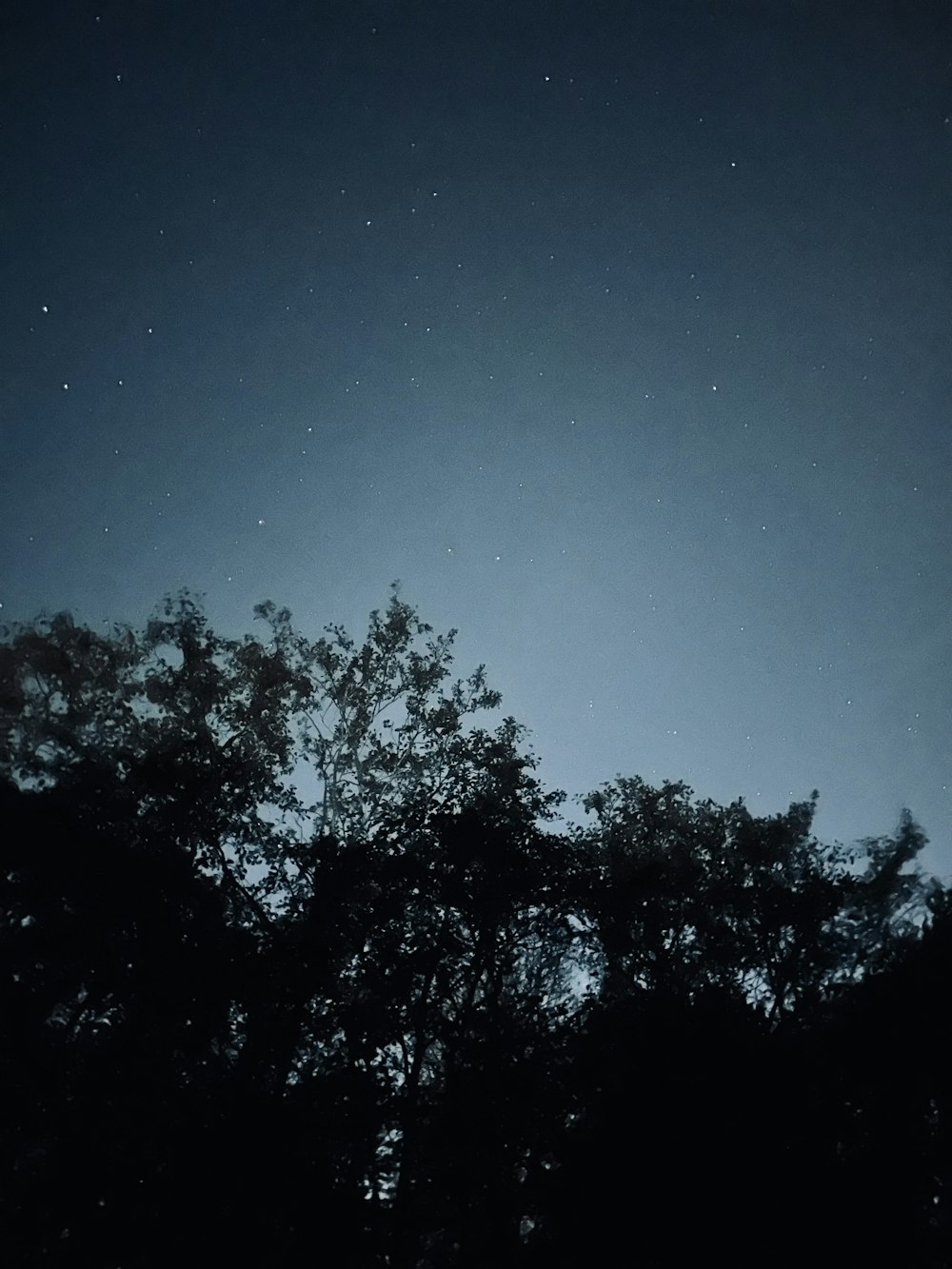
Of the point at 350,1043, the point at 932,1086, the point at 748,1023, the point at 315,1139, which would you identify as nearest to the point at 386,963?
the point at 350,1043

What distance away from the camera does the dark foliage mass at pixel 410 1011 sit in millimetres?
10375

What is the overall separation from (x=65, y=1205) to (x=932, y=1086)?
14884mm

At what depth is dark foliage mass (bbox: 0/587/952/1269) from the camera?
10.4 metres

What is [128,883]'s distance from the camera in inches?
535

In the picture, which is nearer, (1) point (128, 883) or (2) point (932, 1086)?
(2) point (932, 1086)

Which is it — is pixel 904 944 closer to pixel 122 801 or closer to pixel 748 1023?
pixel 748 1023

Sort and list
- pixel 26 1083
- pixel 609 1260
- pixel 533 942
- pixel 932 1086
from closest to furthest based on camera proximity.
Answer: pixel 609 1260 → pixel 932 1086 → pixel 26 1083 → pixel 533 942

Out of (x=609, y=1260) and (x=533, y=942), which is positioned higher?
(x=533, y=942)

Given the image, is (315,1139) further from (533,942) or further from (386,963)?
(533,942)

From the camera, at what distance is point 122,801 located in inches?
576

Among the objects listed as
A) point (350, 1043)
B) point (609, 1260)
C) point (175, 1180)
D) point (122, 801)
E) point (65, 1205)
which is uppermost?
point (122, 801)

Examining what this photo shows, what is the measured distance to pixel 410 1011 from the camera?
15.7 m

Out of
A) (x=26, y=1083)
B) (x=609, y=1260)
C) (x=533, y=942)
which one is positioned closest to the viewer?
(x=609, y=1260)

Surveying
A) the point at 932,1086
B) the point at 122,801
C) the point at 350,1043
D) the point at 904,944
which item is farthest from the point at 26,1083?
the point at 904,944
